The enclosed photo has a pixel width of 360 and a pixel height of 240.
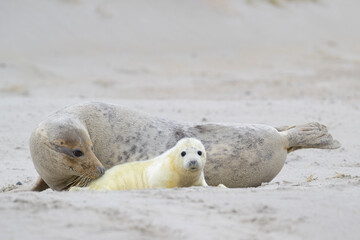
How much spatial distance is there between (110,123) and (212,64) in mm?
11624

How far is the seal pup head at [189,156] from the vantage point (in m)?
4.45

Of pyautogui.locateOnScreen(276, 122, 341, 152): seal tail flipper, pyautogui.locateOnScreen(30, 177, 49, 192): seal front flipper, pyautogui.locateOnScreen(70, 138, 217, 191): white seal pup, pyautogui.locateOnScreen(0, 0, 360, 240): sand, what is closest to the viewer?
pyautogui.locateOnScreen(0, 0, 360, 240): sand

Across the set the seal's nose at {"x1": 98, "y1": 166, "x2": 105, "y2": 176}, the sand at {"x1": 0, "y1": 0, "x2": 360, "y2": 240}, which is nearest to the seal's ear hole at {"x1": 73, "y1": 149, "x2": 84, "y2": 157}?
the seal's nose at {"x1": 98, "y1": 166, "x2": 105, "y2": 176}

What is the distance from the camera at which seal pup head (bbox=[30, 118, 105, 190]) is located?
4703mm

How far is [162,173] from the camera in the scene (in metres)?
4.67

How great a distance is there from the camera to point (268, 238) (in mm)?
3154

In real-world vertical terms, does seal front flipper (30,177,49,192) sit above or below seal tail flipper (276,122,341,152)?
below

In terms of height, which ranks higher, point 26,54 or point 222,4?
point 222,4

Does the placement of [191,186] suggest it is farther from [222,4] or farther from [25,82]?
[222,4]

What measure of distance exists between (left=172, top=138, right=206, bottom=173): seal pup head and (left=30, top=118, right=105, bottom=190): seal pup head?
539 mm

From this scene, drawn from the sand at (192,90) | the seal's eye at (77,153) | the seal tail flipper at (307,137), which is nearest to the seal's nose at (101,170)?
the seal's eye at (77,153)

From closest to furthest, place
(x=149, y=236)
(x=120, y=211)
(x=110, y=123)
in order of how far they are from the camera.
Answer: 1. (x=149, y=236)
2. (x=120, y=211)
3. (x=110, y=123)

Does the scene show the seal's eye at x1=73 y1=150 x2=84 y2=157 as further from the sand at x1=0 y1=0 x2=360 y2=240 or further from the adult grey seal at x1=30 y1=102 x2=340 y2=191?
the sand at x1=0 y1=0 x2=360 y2=240

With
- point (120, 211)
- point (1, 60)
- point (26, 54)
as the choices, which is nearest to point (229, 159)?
point (120, 211)
